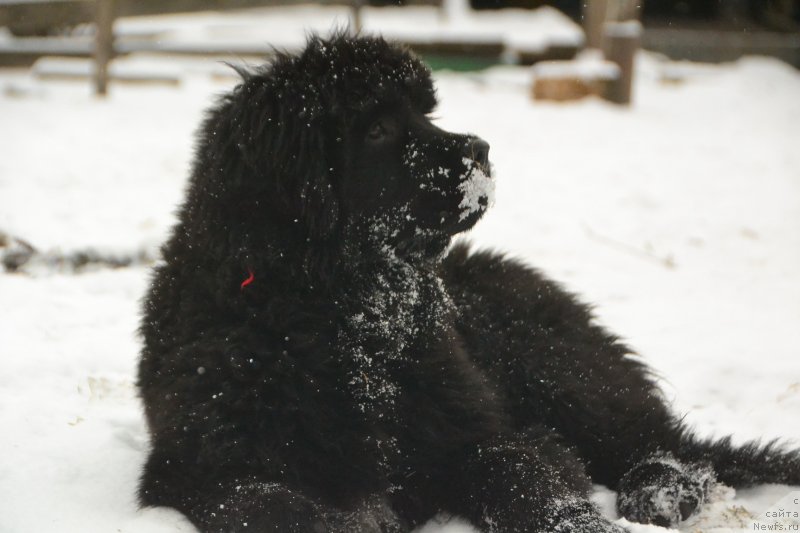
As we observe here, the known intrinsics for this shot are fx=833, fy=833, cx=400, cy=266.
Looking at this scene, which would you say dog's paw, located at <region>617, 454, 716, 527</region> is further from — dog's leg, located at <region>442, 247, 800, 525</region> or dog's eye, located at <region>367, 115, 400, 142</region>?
dog's eye, located at <region>367, 115, 400, 142</region>

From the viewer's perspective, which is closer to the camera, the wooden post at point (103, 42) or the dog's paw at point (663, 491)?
the dog's paw at point (663, 491)

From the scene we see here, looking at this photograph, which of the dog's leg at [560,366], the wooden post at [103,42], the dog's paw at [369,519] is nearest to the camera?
the dog's paw at [369,519]

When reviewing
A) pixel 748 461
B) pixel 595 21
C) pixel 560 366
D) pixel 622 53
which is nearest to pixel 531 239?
pixel 560 366

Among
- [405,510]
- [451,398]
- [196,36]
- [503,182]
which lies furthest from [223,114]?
[196,36]

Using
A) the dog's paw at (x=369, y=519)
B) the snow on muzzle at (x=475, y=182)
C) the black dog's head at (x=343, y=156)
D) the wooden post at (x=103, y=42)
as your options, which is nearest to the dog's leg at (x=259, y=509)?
the dog's paw at (x=369, y=519)

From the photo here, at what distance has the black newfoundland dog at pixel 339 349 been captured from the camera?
2.40 meters

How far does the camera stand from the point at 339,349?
2.54 meters

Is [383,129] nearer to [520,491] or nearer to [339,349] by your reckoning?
[339,349]

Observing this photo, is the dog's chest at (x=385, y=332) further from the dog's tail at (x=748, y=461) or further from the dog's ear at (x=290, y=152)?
the dog's tail at (x=748, y=461)

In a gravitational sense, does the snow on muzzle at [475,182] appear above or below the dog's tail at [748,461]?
above

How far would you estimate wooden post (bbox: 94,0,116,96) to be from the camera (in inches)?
393

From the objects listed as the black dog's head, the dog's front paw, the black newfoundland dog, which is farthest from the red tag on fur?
the dog's front paw

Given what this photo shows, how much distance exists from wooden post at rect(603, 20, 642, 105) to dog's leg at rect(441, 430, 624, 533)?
334 inches

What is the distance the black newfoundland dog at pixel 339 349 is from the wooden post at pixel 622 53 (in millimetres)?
8100
